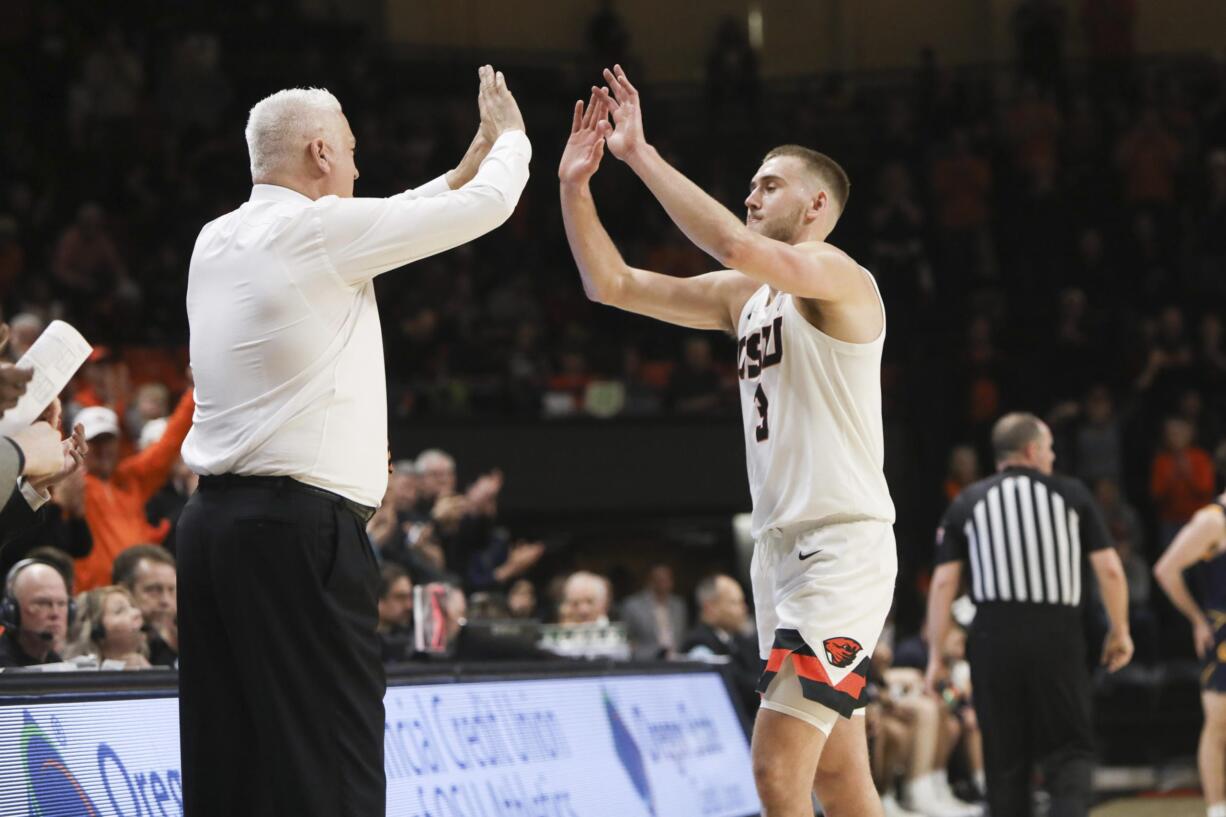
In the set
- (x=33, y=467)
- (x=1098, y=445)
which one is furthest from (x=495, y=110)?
(x=1098, y=445)

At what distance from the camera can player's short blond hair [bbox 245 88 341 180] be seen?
4.07 metres

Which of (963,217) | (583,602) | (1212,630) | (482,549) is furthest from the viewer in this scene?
(963,217)

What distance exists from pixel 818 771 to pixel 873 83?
53.4 ft

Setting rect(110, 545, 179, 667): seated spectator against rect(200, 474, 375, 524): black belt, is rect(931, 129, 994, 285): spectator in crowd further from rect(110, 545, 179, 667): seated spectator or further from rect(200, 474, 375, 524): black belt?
rect(200, 474, 375, 524): black belt

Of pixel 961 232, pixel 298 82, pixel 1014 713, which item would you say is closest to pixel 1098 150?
pixel 961 232

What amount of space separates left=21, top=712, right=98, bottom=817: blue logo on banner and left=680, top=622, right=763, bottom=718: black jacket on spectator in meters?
5.18

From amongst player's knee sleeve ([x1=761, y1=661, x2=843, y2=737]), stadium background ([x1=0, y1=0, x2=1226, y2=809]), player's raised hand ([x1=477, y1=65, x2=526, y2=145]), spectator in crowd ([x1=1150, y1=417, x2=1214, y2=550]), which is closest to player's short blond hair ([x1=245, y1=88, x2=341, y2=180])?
player's raised hand ([x1=477, y1=65, x2=526, y2=145])

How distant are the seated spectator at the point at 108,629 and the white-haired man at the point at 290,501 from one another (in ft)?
7.87

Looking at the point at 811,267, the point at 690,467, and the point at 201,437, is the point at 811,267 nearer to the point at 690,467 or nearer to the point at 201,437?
the point at 201,437

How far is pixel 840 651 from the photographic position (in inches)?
179

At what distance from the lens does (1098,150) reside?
18.3m

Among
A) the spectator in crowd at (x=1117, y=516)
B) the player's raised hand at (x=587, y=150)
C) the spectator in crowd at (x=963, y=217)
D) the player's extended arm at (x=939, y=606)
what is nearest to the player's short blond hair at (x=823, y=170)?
the player's raised hand at (x=587, y=150)

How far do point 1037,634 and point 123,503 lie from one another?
Answer: 4521 mm

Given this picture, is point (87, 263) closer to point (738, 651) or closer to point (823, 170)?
point (738, 651)
